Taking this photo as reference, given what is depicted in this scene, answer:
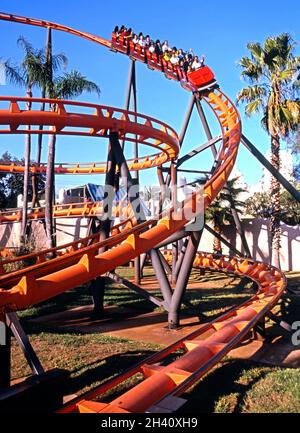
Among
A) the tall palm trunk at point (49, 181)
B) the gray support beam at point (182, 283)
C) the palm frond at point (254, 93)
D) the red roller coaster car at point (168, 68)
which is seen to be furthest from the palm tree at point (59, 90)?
the gray support beam at point (182, 283)

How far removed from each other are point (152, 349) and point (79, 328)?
227 cm

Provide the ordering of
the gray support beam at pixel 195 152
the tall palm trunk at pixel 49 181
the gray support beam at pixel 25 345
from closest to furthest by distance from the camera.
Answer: the gray support beam at pixel 25 345
the gray support beam at pixel 195 152
the tall palm trunk at pixel 49 181

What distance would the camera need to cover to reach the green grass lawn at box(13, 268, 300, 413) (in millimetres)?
4410

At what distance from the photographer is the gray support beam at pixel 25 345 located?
14.9 ft

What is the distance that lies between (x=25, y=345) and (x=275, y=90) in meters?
13.8

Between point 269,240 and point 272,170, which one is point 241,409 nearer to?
point 272,170

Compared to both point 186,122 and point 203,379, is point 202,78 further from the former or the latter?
point 203,379

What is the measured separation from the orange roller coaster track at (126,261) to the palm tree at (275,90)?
5.18 metres

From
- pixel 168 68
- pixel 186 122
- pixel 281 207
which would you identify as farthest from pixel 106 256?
pixel 281 207

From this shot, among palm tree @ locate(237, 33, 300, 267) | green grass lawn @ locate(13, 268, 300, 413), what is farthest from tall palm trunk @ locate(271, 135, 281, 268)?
green grass lawn @ locate(13, 268, 300, 413)

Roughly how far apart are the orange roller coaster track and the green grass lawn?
0.37 metres

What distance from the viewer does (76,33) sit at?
50.1ft

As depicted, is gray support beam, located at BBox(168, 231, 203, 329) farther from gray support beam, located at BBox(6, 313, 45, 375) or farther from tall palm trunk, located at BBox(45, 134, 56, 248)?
tall palm trunk, located at BBox(45, 134, 56, 248)

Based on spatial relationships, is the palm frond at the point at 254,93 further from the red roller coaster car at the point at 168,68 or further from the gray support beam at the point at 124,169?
the gray support beam at the point at 124,169
